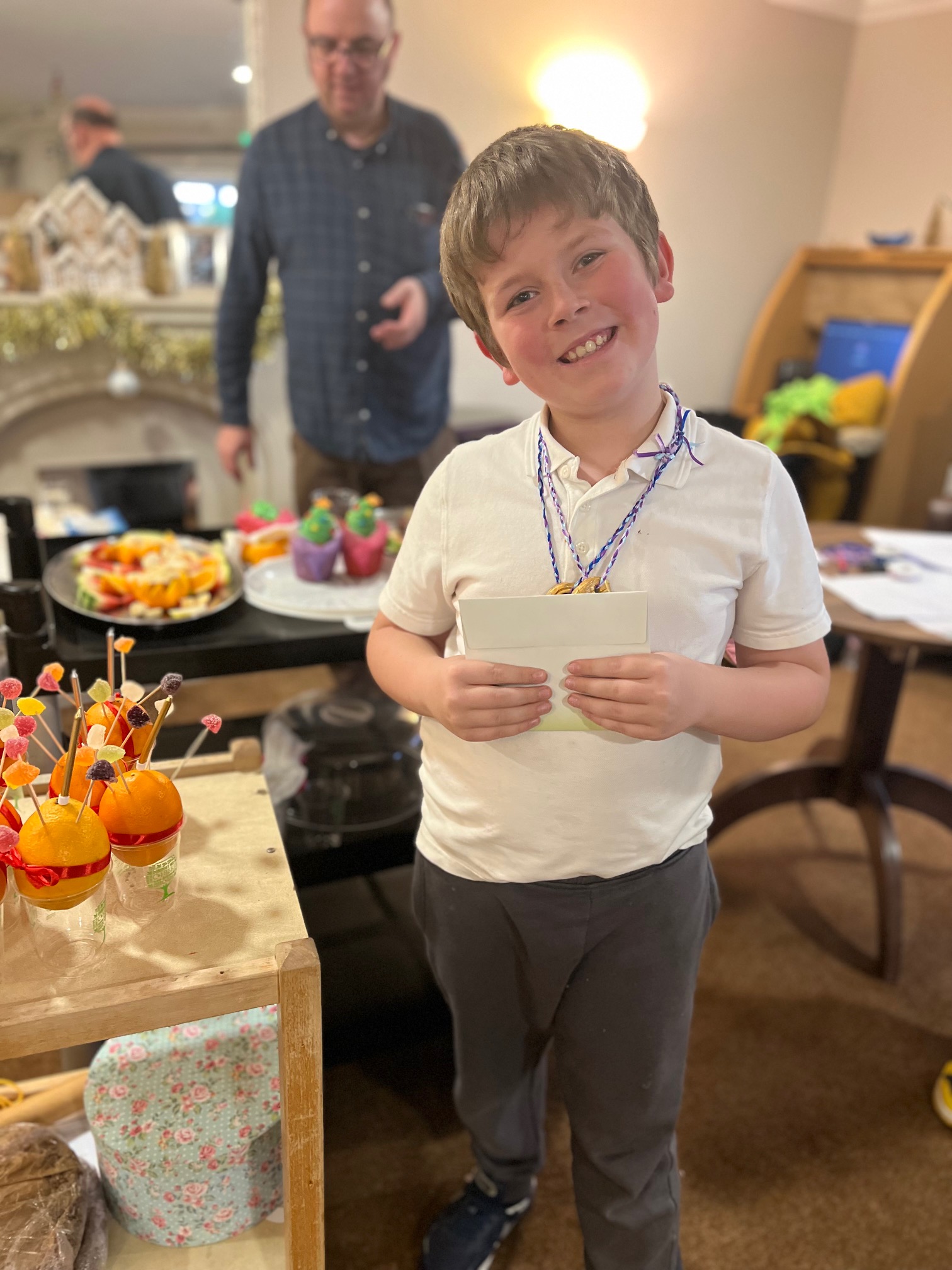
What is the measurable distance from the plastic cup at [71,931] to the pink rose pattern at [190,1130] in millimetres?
212

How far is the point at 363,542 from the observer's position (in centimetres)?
142

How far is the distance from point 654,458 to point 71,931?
2.04ft

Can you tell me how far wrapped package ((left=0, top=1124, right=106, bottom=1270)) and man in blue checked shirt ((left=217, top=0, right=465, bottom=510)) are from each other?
1519 millimetres

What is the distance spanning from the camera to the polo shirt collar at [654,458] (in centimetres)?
79

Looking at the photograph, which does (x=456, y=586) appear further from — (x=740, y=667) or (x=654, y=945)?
(x=654, y=945)

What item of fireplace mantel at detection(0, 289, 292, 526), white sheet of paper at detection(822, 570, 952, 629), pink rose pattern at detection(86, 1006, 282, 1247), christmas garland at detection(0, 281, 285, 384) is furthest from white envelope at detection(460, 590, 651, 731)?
fireplace mantel at detection(0, 289, 292, 526)

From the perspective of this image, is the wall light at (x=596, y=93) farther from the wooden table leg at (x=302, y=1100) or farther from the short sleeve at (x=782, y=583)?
the wooden table leg at (x=302, y=1100)

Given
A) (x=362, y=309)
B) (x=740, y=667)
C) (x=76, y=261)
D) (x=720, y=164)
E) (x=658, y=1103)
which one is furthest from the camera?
(x=720, y=164)

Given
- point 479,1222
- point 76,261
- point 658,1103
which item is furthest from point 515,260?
point 76,261

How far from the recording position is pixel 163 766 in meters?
1.04

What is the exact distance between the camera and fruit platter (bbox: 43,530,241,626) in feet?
4.20

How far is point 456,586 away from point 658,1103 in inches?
22.2

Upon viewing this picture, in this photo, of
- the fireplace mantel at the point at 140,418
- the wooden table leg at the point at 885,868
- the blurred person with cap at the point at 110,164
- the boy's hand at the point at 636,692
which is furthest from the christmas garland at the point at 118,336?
the boy's hand at the point at 636,692

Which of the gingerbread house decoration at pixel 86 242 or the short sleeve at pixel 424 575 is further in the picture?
the gingerbread house decoration at pixel 86 242
